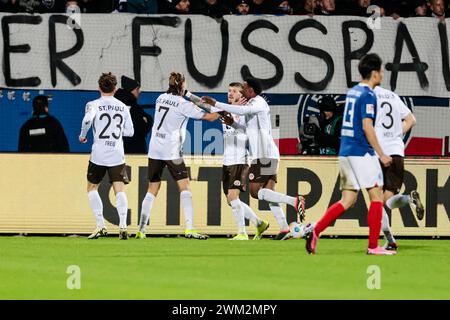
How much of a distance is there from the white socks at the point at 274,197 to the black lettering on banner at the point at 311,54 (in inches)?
84.9

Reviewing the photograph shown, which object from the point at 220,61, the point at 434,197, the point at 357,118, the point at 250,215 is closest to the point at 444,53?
the point at 434,197

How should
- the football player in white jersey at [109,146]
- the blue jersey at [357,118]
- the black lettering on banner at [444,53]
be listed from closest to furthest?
the blue jersey at [357,118] → the football player in white jersey at [109,146] → the black lettering on banner at [444,53]

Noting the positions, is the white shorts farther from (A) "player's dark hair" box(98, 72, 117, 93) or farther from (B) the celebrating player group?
(A) "player's dark hair" box(98, 72, 117, 93)

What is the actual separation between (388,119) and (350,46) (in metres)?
3.79

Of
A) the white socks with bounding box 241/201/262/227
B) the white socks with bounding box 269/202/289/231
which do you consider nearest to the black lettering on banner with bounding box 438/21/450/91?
the white socks with bounding box 269/202/289/231

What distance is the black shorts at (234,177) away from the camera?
17.5 metres

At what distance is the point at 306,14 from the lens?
19516 mm

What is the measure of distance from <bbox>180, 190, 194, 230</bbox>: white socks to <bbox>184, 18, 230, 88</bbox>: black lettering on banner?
6.24 feet

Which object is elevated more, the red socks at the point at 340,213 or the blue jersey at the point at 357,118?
the blue jersey at the point at 357,118

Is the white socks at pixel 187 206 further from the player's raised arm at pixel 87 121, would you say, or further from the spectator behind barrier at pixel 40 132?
the spectator behind barrier at pixel 40 132

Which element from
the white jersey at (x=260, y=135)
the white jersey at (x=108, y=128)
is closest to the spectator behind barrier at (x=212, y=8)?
the white jersey at (x=260, y=135)

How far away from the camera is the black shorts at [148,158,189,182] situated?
58.0ft

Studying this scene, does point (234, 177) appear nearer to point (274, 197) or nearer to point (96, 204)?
point (274, 197)

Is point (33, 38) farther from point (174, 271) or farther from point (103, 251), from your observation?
point (174, 271)
